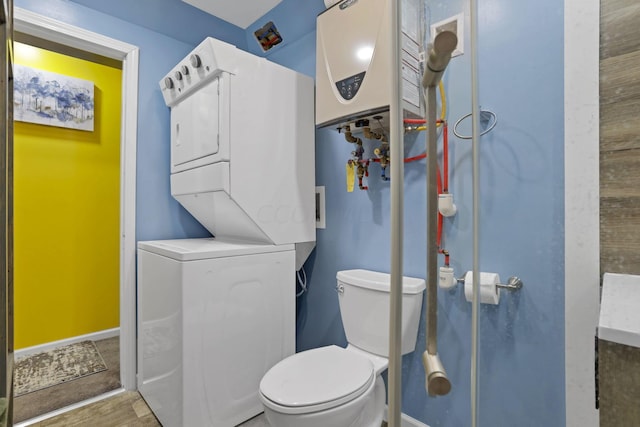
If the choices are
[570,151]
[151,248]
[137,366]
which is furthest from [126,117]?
[570,151]

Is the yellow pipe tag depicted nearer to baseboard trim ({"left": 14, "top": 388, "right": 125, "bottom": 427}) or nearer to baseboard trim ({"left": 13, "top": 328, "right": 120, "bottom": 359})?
baseboard trim ({"left": 14, "top": 388, "right": 125, "bottom": 427})

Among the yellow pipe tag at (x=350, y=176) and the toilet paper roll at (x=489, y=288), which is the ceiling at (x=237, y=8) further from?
the toilet paper roll at (x=489, y=288)

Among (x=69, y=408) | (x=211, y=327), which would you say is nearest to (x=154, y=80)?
(x=211, y=327)

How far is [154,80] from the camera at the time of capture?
214 centimetres

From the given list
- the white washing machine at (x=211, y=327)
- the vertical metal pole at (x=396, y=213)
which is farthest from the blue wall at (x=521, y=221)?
the white washing machine at (x=211, y=327)

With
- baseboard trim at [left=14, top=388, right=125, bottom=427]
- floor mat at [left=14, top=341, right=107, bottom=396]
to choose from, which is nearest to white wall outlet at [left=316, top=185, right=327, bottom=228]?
baseboard trim at [left=14, top=388, right=125, bottom=427]

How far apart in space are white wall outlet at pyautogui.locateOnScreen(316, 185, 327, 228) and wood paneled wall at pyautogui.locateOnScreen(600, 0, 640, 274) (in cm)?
134

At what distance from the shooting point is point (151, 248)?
1.79 meters

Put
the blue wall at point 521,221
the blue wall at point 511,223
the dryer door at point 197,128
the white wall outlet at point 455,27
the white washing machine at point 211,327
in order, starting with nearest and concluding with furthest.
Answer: the white wall outlet at point 455,27
the blue wall at point 511,223
the blue wall at point 521,221
the white washing machine at point 211,327
the dryer door at point 197,128

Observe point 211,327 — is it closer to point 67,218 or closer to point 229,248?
point 229,248

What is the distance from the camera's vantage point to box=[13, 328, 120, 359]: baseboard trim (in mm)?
2418

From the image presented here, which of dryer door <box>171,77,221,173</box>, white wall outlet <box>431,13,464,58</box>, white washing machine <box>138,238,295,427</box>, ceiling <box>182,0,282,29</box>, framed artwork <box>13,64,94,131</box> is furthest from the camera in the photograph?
framed artwork <box>13,64,94,131</box>

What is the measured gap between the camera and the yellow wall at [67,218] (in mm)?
2443

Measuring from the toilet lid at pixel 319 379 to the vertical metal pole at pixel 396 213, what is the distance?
2.22 ft
